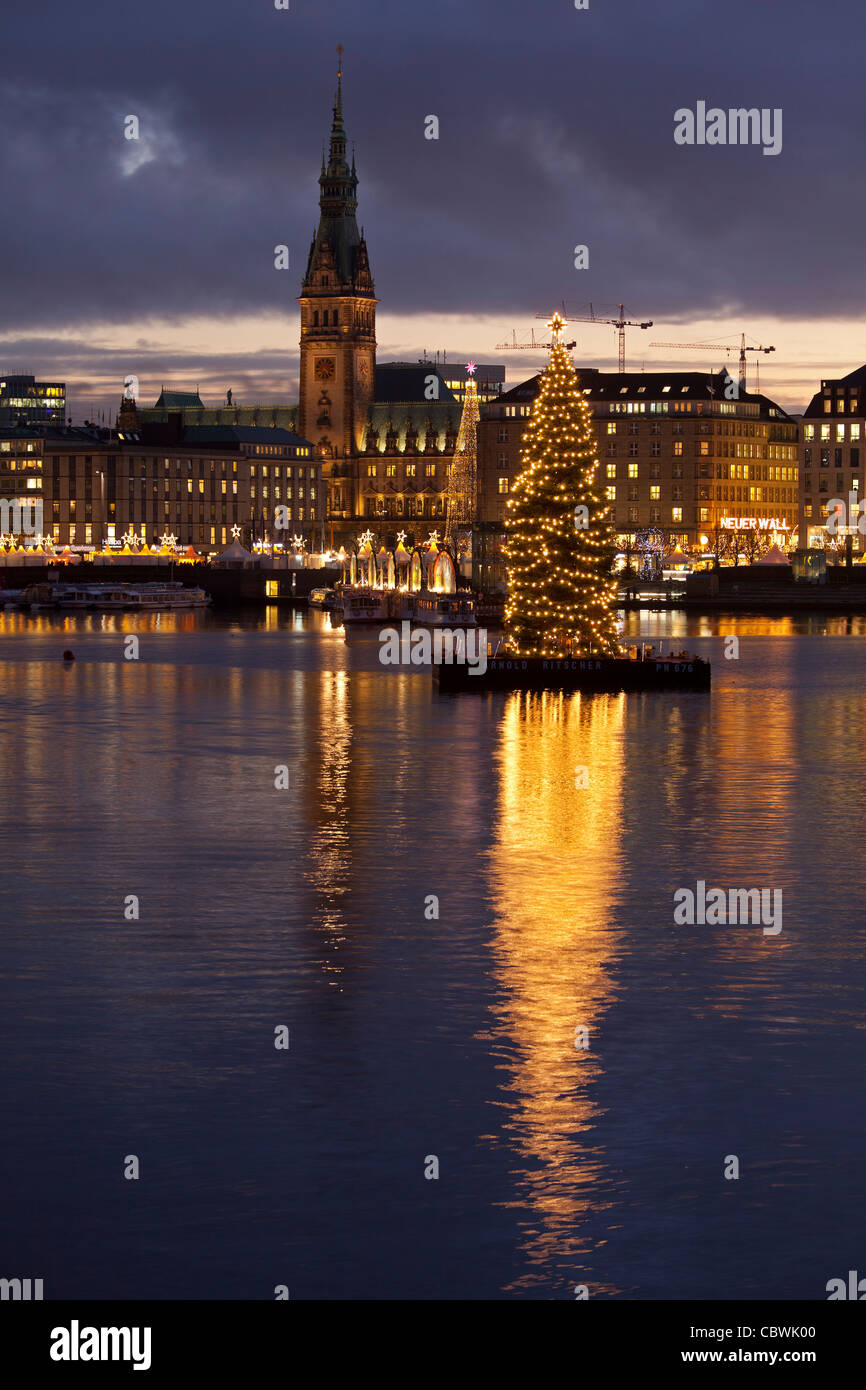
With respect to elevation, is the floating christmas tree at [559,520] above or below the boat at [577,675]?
above

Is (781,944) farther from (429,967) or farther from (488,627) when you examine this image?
(488,627)

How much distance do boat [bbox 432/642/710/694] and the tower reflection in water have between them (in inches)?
884

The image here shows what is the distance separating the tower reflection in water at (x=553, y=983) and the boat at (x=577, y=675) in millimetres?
22464

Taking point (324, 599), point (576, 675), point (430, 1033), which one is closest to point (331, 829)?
point (430, 1033)

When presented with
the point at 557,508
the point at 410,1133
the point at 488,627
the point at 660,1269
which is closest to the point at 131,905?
the point at 410,1133

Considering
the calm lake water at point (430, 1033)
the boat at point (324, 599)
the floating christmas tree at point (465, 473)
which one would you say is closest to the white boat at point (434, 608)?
the boat at point (324, 599)

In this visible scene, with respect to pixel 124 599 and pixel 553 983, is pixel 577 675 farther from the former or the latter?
pixel 124 599

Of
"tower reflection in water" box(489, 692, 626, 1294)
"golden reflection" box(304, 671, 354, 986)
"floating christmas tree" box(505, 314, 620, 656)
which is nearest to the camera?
"tower reflection in water" box(489, 692, 626, 1294)

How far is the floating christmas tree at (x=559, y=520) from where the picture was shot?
64562 millimetres

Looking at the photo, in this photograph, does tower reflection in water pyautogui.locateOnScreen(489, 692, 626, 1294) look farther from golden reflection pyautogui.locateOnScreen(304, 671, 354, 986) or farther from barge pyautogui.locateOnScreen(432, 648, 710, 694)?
barge pyautogui.locateOnScreen(432, 648, 710, 694)

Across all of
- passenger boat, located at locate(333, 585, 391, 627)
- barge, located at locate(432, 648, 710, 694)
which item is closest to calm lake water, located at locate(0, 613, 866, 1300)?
barge, located at locate(432, 648, 710, 694)

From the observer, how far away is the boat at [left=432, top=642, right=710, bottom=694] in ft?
211

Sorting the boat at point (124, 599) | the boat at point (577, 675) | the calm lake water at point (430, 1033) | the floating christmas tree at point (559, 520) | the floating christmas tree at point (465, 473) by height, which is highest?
the floating christmas tree at point (465, 473)

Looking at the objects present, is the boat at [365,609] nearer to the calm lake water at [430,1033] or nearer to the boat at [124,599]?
the boat at [124,599]
